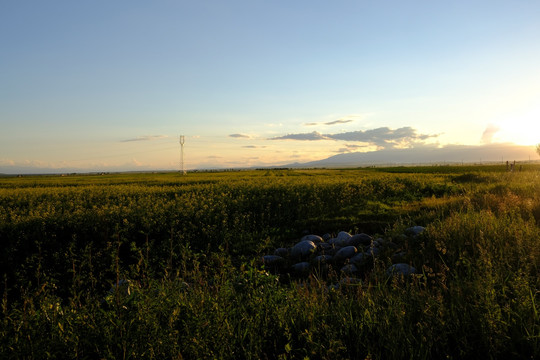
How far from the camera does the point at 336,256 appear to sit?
29.0 feet

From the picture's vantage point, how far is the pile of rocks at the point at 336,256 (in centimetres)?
784

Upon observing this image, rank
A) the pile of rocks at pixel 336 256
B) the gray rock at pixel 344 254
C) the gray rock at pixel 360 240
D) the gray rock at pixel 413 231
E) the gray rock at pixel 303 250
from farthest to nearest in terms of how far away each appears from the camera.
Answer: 1. the gray rock at pixel 360 240
2. the gray rock at pixel 303 250
3. the gray rock at pixel 413 231
4. the gray rock at pixel 344 254
5. the pile of rocks at pixel 336 256

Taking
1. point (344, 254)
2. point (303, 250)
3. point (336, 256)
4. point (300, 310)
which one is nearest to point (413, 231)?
point (344, 254)

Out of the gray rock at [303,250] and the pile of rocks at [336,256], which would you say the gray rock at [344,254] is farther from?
the gray rock at [303,250]

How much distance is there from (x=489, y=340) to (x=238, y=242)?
345 inches

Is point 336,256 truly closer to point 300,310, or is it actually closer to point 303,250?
point 303,250

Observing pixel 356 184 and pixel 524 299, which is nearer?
pixel 524 299

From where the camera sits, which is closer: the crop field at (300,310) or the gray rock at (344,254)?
the crop field at (300,310)

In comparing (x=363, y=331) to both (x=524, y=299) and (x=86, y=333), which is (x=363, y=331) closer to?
(x=524, y=299)

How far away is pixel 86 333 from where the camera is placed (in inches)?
149

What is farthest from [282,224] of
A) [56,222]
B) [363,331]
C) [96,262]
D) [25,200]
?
[25,200]

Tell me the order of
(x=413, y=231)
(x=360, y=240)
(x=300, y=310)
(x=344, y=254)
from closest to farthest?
(x=300, y=310) < (x=344, y=254) < (x=413, y=231) < (x=360, y=240)

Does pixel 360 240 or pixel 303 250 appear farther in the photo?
pixel 360 240

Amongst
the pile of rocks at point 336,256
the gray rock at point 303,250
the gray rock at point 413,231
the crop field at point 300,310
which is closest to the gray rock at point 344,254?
the pile of rocks at point 336,256
